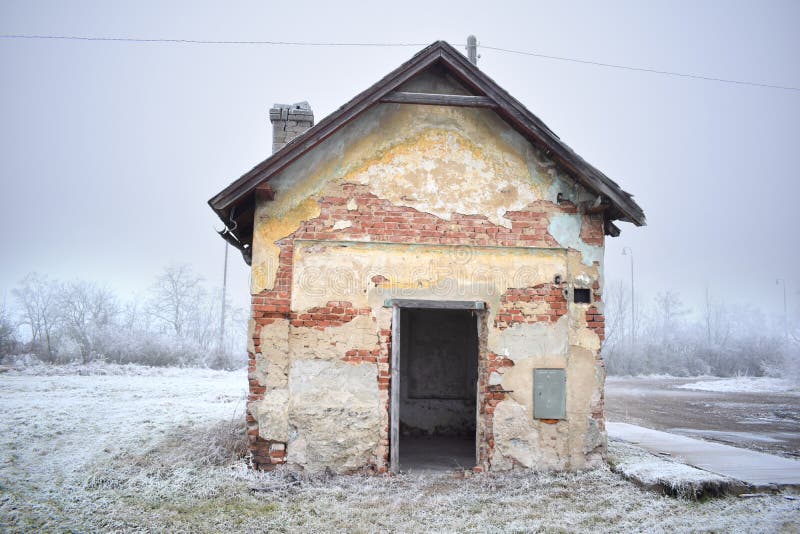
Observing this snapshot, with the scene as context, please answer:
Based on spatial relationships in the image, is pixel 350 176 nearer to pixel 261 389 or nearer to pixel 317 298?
pixel 317 298

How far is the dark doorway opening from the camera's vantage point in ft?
36.9

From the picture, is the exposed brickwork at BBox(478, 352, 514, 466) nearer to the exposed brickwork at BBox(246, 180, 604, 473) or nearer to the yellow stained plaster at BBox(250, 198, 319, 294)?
the exposed brickwork at BBox(246, 180, 604, 473)

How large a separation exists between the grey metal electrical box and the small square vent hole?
3.35 feet

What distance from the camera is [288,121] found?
9.69m

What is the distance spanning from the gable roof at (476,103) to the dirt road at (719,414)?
6.05m

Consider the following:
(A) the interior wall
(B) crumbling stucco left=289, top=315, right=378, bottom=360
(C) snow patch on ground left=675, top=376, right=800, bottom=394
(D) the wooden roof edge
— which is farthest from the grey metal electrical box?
(C) snow patch on ground left=675, top=376, right=800, bottom=394

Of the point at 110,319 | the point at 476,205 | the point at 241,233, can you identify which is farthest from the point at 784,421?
the point at 110,319

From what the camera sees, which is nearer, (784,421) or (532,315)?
(532,315)

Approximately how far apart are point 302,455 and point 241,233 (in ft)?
11.8

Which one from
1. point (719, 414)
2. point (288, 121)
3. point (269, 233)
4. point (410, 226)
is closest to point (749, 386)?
point (719, 414)

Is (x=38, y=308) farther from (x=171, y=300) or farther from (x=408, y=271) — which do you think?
(x=408, y=271)

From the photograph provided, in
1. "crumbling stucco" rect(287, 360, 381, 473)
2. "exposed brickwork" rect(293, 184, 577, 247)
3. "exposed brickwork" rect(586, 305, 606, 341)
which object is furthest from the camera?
"exposed brickwork" rect(586, 305, 606, 341)

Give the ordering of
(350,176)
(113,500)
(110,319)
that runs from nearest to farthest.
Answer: (113,500), (350,176), (110,319)

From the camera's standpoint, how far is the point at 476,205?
760 cm
